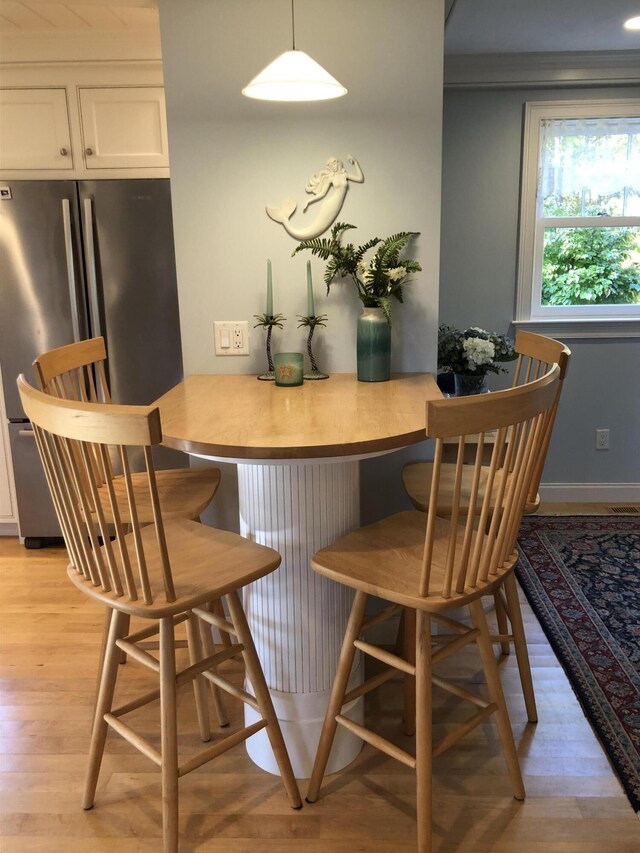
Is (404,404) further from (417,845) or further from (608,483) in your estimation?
(608,483)

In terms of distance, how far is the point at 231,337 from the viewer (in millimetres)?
2354

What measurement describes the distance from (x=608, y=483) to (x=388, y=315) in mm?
2419

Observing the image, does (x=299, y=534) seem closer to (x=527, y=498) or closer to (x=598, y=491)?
(x=527, y=498)

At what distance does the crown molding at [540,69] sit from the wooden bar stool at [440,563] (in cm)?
246

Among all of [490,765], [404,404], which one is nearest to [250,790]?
[490,765]

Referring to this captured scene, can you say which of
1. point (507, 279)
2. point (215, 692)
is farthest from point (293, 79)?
point (507, 279)

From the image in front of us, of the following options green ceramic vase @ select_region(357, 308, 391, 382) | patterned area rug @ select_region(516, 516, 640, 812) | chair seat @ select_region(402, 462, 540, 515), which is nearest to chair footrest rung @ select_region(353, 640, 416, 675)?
chair seat @ select_region(402, 462, 540, 515)

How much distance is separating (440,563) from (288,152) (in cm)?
138

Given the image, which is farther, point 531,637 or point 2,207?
point 2,207

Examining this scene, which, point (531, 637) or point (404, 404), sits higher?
point (404, 404)

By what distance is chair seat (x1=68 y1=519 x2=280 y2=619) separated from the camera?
148cm

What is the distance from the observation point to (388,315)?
2.08 meters

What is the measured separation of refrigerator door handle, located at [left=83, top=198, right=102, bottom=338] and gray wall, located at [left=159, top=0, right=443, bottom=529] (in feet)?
3.16

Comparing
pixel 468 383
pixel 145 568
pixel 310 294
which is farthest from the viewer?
pixel 468 383
